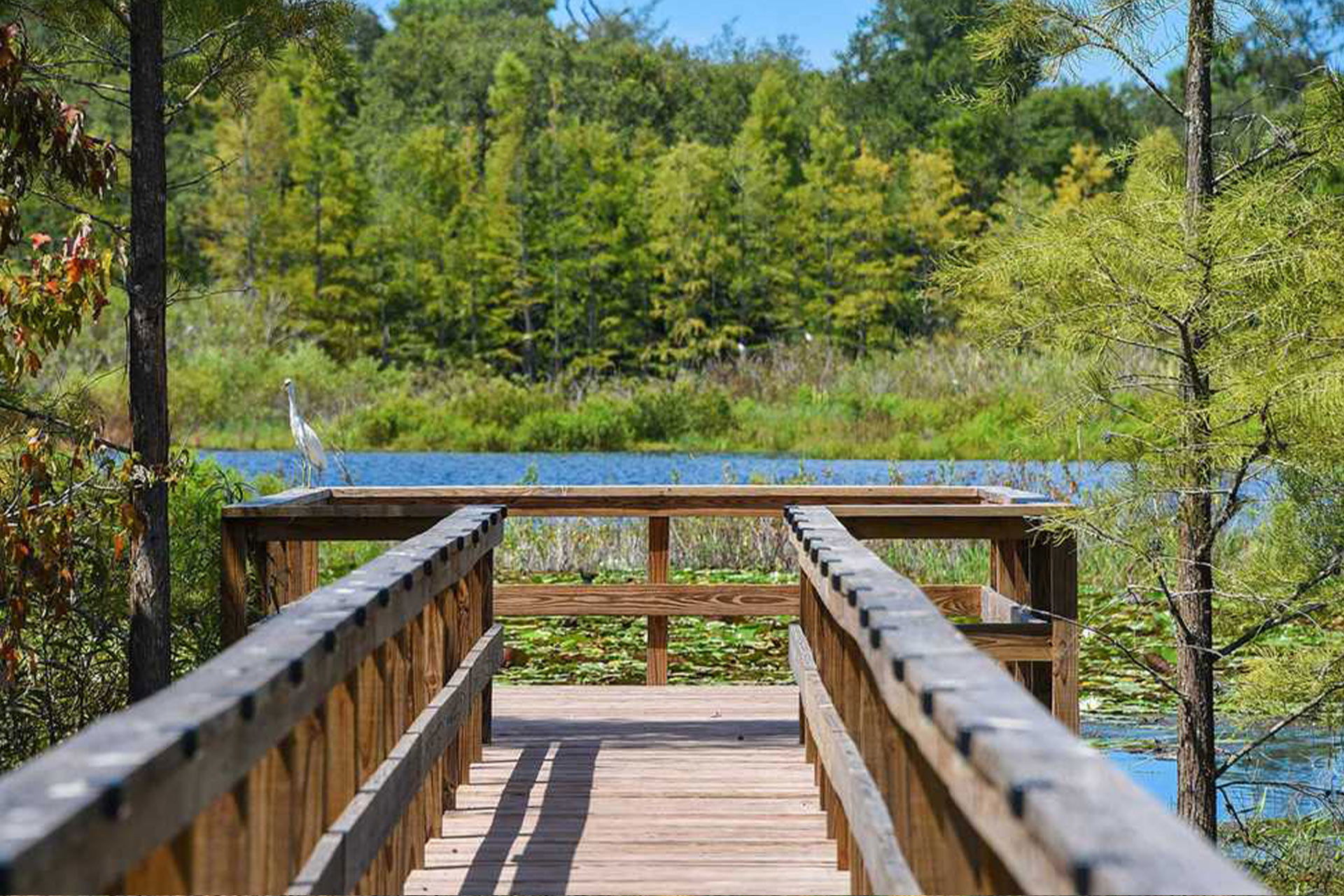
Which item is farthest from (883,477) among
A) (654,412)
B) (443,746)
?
(443,746)

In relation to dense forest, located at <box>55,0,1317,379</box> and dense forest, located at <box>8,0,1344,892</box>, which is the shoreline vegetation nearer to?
dense forest, located at <box>8,0,1344,892</box>

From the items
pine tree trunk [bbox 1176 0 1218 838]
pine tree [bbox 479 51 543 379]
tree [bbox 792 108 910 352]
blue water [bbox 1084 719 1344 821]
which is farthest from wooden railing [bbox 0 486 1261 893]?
pine tree [bbox 479 51 543 379]

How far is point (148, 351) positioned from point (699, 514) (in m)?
2.39

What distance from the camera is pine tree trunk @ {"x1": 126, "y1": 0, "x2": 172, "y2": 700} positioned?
20.3 ft

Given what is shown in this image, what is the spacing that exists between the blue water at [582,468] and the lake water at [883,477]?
34mm

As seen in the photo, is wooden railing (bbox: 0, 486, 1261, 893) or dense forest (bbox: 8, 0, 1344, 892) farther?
dense forest (bbox: 8, 0, 1344, 892)

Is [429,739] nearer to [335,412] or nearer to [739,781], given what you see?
[739,781]

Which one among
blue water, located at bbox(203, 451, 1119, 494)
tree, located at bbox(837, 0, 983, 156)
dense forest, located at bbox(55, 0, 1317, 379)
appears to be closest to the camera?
blue water, located at bbox(203, 451, 1119, 494)

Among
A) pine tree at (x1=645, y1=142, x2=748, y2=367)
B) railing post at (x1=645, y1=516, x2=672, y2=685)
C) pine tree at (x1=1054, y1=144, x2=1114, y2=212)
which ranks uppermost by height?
pine tree at (x1=1054, y1=144, x2=1114, y2=212)

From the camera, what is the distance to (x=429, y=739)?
383 centimetres

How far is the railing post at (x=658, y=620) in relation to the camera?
7.41 meters

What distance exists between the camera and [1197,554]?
6316mm

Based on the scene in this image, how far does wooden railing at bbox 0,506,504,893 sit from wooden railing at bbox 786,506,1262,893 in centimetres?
86

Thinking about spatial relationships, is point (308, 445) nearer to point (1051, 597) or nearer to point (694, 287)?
point (1051, 597)
